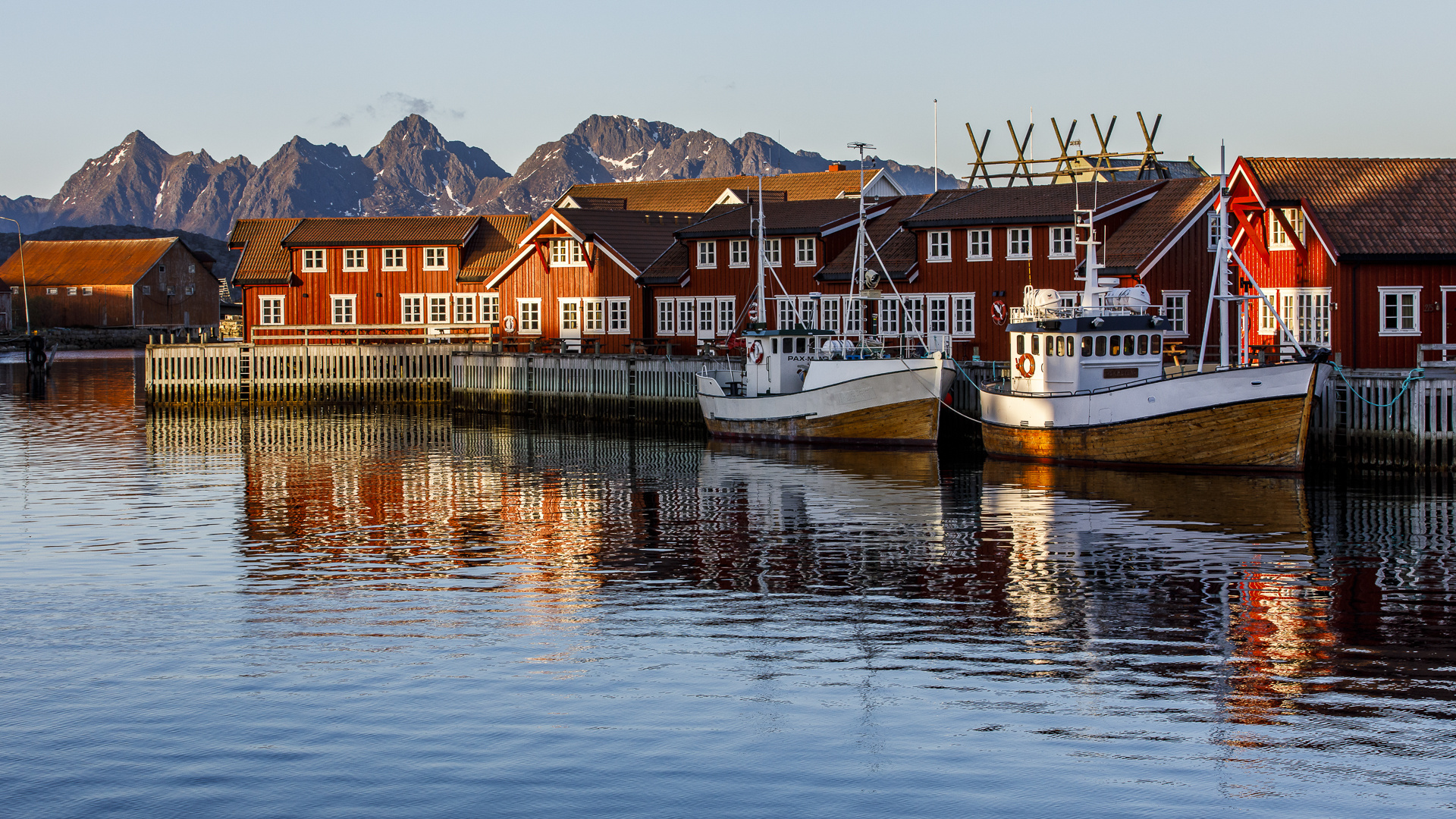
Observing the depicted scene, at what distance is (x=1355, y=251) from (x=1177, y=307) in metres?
7.93

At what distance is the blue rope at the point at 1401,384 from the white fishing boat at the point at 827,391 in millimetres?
10464

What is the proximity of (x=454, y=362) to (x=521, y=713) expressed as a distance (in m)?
51.5

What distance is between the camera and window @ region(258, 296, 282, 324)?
240 ft

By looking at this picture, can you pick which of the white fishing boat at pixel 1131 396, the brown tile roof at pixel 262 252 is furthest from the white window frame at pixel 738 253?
the brown tile roof at pixel 262 252

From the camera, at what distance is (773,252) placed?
5634 centimetres

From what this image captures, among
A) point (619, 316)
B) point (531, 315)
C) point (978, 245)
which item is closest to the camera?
point (978, 245)

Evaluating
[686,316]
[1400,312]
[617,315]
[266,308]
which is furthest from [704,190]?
[1400,312]

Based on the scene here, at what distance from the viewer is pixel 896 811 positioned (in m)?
12.4

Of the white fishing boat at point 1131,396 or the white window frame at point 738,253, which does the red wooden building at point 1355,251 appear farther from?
the white window frame at point 738,253

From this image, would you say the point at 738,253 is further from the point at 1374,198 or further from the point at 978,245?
the point at 1374,198

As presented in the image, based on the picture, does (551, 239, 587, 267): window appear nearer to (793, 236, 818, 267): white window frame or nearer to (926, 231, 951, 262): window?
(793, 236, 818, 267): white window frame

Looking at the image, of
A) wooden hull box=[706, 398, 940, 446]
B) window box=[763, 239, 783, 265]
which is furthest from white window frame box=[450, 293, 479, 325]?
wooden hull box=[706, 398, 940, 446]

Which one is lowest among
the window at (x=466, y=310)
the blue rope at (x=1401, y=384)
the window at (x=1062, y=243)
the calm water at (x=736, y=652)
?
the calm water at (x=736, y=652)

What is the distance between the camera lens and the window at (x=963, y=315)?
49688 millimetres
